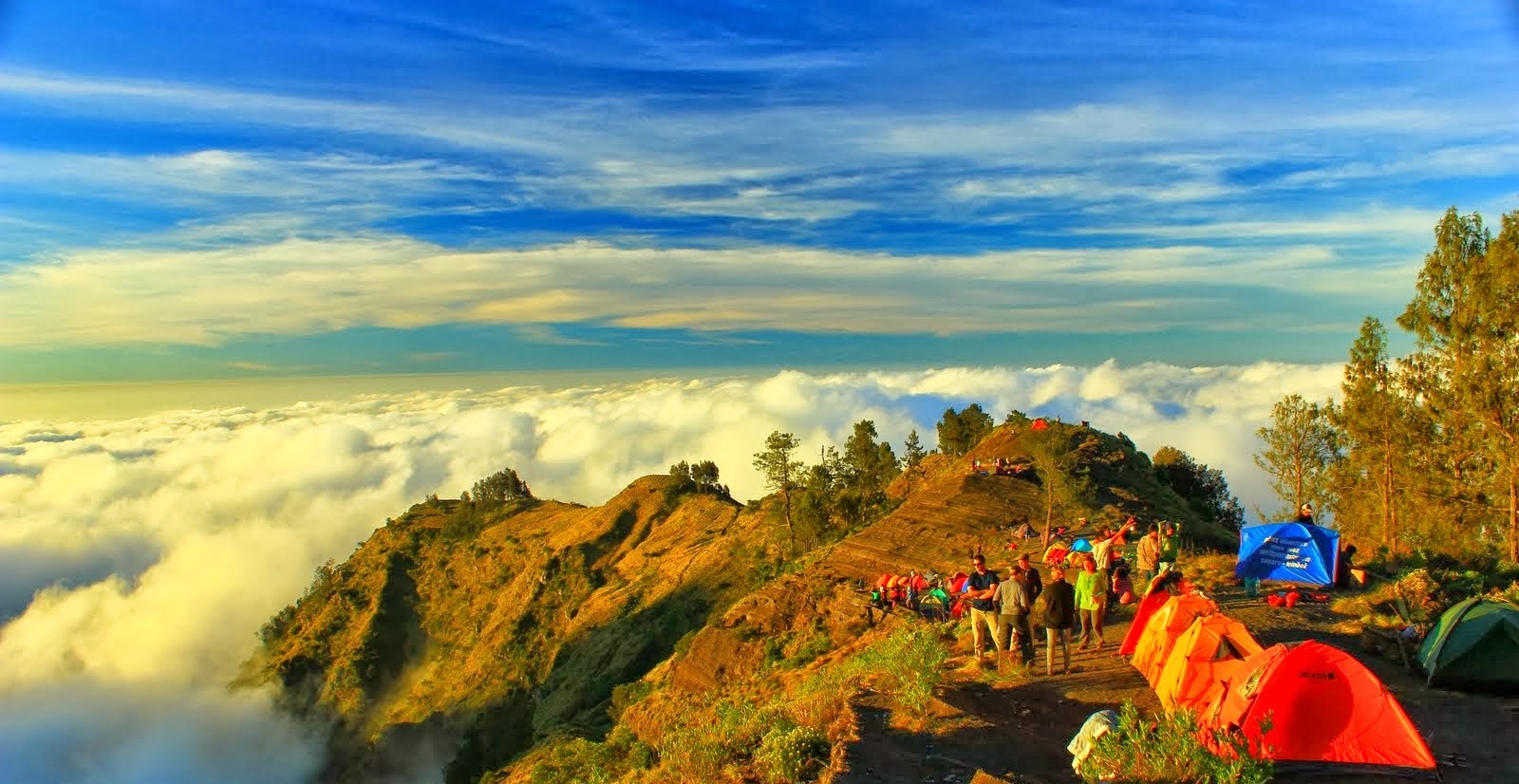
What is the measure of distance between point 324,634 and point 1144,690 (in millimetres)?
84048

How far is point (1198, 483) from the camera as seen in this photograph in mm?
49906

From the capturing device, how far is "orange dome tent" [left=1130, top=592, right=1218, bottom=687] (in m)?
12.1

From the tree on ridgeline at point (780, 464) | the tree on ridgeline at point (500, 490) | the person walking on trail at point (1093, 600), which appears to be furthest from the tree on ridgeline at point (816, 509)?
the tree on ridgeline at point (500, 490)

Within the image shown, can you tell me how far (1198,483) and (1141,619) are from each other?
4139 cm

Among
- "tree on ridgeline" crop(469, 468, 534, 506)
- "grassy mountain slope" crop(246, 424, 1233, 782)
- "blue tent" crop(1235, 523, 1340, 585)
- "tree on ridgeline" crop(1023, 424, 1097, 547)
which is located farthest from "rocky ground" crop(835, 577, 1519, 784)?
"tree on ridgeline" crop(469, 468, 534, 506)

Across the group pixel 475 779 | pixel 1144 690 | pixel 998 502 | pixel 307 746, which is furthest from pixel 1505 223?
pixel 307 746

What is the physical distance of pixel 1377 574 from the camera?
2009cm

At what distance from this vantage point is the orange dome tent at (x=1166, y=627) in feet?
39.6

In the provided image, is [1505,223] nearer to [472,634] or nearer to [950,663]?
[950,663]

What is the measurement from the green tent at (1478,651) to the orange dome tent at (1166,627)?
10.7 ft

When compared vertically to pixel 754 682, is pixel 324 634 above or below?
below

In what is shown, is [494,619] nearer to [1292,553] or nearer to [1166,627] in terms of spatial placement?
[1292,553]

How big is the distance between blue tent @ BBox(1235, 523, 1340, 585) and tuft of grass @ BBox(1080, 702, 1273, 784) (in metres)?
12.8

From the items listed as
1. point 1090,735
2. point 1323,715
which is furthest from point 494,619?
point 1323,715
